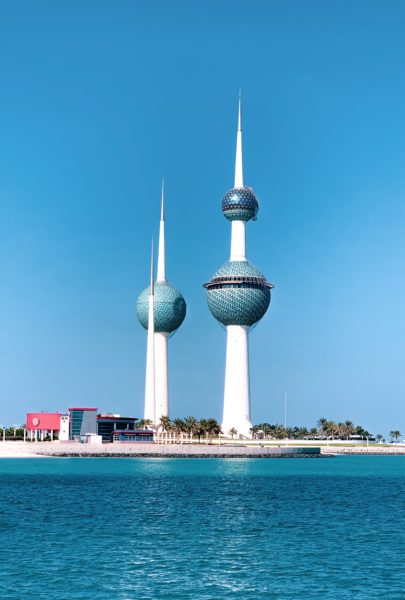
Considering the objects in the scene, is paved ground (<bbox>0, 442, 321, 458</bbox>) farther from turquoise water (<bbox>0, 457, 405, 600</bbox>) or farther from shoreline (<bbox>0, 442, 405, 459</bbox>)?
turquoise water (<bbox>0, 457, 405, 600</bbox>)

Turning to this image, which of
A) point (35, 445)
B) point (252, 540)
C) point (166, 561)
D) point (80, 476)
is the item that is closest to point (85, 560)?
point (166, 561)

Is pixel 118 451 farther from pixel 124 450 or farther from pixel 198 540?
pixel 198 540

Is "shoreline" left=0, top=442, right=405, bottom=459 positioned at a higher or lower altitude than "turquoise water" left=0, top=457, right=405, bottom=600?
higher

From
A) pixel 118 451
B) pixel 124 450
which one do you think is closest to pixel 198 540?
pixel 124 450

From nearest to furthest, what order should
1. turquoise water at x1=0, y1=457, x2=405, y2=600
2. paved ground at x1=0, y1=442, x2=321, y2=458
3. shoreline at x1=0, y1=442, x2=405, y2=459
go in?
turquoise water at x1=0, y1=457, x2=405, y2=600, paved ground at x1=0, y1=442, x2=321, y2=458, shoreline at x1=0, y1=442, x2=405, y2=459

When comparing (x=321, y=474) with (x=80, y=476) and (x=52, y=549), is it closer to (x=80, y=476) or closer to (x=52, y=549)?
(x=80, y=476)

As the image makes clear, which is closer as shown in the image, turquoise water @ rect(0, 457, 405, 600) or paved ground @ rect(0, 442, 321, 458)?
turquoise water @ rect(0, 457, 405, 600)

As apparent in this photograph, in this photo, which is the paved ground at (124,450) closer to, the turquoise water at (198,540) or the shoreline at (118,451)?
the shoreline at (118,451)

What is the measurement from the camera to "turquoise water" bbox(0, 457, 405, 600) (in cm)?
4178

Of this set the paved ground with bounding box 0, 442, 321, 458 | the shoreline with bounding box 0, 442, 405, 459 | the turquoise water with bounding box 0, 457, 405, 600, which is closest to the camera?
the turquoise water with bounding box 0, 457, 405, 600

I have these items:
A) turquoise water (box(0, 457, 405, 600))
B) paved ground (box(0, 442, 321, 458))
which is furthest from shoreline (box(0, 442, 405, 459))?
turquoise water (box(0, 457, 405, 600))

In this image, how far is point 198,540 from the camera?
56.5 m

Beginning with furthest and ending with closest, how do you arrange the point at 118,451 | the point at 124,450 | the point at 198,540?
the point at 118,451 < the point at 124,450 < the point at 198,540

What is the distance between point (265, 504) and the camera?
271 feet
